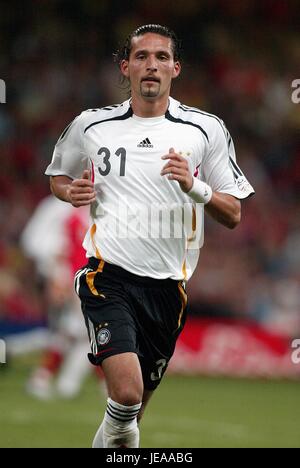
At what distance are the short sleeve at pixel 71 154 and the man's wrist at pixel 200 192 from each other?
0.78m

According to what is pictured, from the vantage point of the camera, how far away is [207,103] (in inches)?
590

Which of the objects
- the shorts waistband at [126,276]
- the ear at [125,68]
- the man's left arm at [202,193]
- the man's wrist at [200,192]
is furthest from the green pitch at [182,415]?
the ear at [125,68]

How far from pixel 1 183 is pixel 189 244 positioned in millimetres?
8717

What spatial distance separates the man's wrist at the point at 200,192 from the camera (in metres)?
5.46

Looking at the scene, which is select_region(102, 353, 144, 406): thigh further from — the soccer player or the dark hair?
the dark hair

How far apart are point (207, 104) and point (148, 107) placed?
9.30 m

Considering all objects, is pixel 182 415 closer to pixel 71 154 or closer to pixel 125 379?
pixel 71 154

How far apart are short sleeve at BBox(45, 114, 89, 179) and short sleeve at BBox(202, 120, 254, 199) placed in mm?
697

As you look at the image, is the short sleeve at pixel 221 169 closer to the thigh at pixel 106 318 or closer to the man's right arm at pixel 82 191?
the man's right arm at pixel 82 191

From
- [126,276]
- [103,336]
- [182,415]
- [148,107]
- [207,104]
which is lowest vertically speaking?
[103,336]

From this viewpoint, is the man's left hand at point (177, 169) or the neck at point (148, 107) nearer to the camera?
the man's left hand at point (177, 169)

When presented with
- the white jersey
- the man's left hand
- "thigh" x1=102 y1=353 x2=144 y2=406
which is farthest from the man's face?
"thigh" x1=102 y1=353 x2=144 y2=406

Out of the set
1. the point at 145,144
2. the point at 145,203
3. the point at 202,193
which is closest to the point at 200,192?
the point at 202,193

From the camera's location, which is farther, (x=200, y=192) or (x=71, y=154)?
(x=71, y=154)
